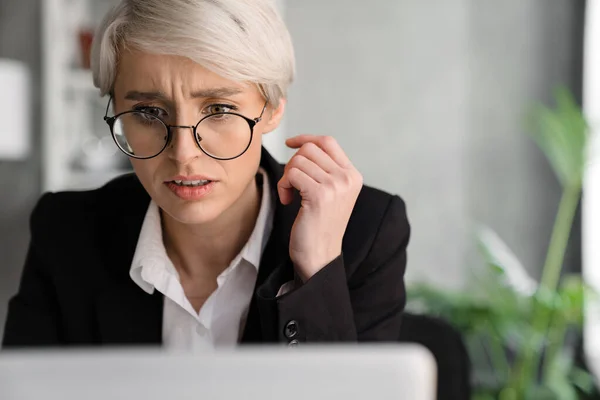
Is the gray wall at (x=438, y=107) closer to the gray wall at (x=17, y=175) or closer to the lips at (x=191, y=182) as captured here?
the gray wall at (x=17, y=175)

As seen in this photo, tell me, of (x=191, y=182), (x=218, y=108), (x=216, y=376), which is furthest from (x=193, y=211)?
(x=216, y=376)

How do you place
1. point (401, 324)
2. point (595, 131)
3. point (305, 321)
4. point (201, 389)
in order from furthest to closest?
point (595, 131) → point (401, 324) → point (305, 321) → point (201, 389)

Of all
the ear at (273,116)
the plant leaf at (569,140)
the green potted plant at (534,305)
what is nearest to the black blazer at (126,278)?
the ear at (273,116)

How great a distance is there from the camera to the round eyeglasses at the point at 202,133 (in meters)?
1.00

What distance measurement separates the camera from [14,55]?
317 cm

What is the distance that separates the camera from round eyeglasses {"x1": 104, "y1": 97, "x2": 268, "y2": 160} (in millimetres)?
1000

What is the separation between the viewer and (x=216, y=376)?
39 cm

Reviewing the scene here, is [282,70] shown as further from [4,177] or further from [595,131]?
[4,177]

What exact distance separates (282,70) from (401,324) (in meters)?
0.50

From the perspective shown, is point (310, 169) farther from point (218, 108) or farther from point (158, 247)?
point (158, 247)

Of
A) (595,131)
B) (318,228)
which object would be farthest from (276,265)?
(595,131)

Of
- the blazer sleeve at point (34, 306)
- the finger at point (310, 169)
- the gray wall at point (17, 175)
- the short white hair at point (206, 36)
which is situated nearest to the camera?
the short white hair at point (206, 36)

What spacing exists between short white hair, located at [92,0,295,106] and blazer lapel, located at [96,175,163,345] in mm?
264

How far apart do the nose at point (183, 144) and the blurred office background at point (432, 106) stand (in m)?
2.22
